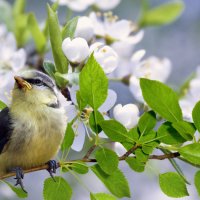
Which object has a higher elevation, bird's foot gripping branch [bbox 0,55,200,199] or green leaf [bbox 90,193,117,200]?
bird's foot gripping branch [bbox 0,55,200,199]

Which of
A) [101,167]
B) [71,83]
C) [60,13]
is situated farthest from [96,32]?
[60,13]

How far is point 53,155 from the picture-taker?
5.03ft

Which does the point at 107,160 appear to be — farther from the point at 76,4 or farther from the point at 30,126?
the point at 76,4

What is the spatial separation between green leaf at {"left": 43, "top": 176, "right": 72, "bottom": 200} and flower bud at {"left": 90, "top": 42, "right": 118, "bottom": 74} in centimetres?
25

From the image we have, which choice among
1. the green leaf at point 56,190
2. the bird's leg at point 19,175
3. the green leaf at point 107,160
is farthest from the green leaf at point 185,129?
the bird's leg at point 19,175

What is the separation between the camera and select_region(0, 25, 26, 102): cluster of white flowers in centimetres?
151

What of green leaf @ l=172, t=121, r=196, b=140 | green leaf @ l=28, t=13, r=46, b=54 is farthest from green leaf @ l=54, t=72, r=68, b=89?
green leaf @ l=28, t=13, r=46, b=54

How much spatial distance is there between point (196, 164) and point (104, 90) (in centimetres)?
23

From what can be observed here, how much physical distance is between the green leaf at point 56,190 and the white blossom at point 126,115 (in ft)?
0.60

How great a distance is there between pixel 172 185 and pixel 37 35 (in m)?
0.73

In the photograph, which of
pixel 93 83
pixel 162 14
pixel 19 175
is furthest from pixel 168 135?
pixel 162 14

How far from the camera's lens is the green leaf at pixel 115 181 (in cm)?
123

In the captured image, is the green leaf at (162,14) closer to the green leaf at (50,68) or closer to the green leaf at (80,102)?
the green leaf at (50,68)

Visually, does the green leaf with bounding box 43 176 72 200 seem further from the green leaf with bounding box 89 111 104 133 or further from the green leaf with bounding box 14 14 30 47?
the green leaf with bounding box 14 14 30 47
